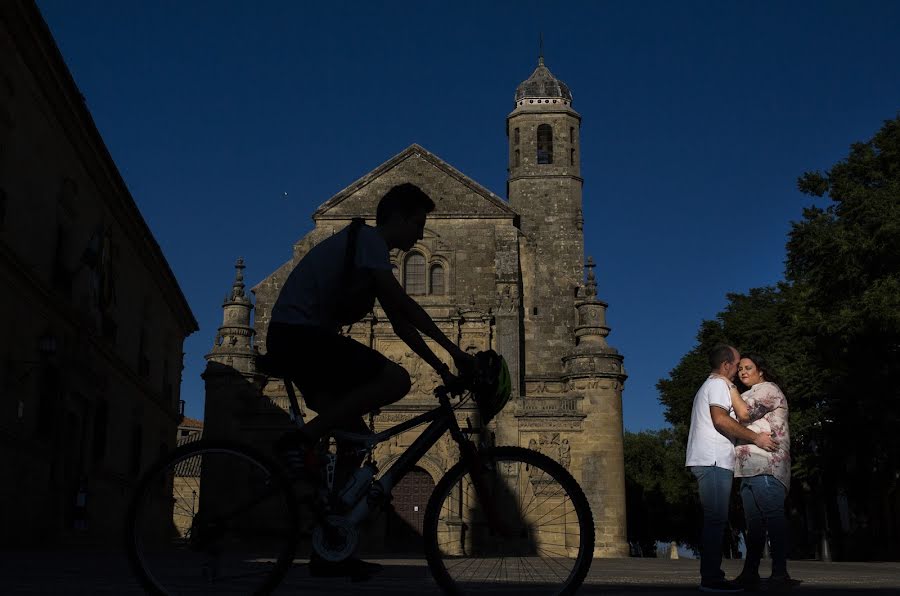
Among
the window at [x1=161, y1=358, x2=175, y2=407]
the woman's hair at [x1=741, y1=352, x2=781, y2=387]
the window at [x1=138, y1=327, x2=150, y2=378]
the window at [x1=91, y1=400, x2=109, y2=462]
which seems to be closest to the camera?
the woman's hair at [x1=741, y1=352, x2=781, y2=387]

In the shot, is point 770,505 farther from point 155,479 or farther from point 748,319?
point 748,319

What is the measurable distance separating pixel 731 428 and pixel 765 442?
1.40 ft

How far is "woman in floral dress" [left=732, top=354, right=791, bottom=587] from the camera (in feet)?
26.2

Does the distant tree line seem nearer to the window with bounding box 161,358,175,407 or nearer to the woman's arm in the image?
the woman's arm

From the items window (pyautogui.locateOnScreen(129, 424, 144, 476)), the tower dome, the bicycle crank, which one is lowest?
the bicycle crank

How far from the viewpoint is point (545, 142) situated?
39250 millimetres

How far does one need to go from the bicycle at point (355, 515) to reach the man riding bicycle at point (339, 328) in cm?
14

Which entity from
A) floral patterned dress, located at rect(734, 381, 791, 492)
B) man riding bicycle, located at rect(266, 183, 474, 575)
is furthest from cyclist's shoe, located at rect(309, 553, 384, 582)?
floral patterned dress, located at rect(734, 381, 791, 492)

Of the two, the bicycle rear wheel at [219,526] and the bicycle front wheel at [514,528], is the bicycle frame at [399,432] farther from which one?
the bicycle rear wheel at [219,526]

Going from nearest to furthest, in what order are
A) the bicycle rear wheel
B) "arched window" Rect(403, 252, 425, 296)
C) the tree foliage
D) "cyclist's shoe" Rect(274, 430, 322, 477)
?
the bicycle rear wheel, "cyclist's shoe" Rect(274, 430, 322, 477), "arched window" Rect(403, 252, 425, 296), the tree foliage

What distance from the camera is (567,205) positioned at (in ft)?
124

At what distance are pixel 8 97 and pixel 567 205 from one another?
23.9 meters

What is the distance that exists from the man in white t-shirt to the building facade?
1258 centimetres

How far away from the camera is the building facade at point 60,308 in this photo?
17.2 meters
